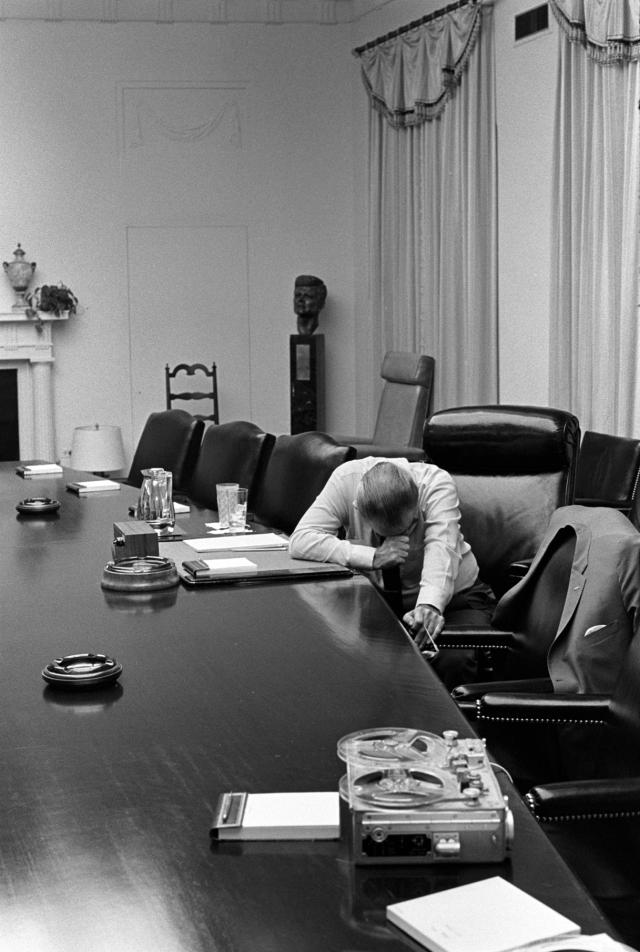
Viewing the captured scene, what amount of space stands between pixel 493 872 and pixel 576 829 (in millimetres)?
697

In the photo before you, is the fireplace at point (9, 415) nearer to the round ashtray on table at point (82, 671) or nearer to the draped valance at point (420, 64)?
the draped valance at point (420, 64)

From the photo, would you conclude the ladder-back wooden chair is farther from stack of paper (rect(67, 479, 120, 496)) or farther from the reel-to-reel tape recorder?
the reel-to-reel tape recorder

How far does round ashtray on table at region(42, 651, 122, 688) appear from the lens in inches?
79.2

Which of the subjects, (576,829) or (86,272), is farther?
(86,272)

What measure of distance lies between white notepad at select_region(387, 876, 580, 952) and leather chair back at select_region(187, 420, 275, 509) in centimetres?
336

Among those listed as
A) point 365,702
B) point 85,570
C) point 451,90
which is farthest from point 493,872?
point 451,90

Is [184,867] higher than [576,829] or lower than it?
higher

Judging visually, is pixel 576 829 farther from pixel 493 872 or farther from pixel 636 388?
pixel 636 388

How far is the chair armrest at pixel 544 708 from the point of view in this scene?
2.34m

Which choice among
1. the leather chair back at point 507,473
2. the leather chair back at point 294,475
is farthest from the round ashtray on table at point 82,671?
the leather chair back at point 507,473

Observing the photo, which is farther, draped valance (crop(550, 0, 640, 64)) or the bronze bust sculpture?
the bronze bust sculpture

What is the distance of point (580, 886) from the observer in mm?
1298

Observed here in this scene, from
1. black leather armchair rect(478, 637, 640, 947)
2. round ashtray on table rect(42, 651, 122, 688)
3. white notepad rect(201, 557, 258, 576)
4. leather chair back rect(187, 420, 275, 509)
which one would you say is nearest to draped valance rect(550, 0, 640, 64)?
leather chair back rect(187, 420, 275, 509)

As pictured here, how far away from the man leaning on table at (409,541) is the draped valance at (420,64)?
14.5 feet
